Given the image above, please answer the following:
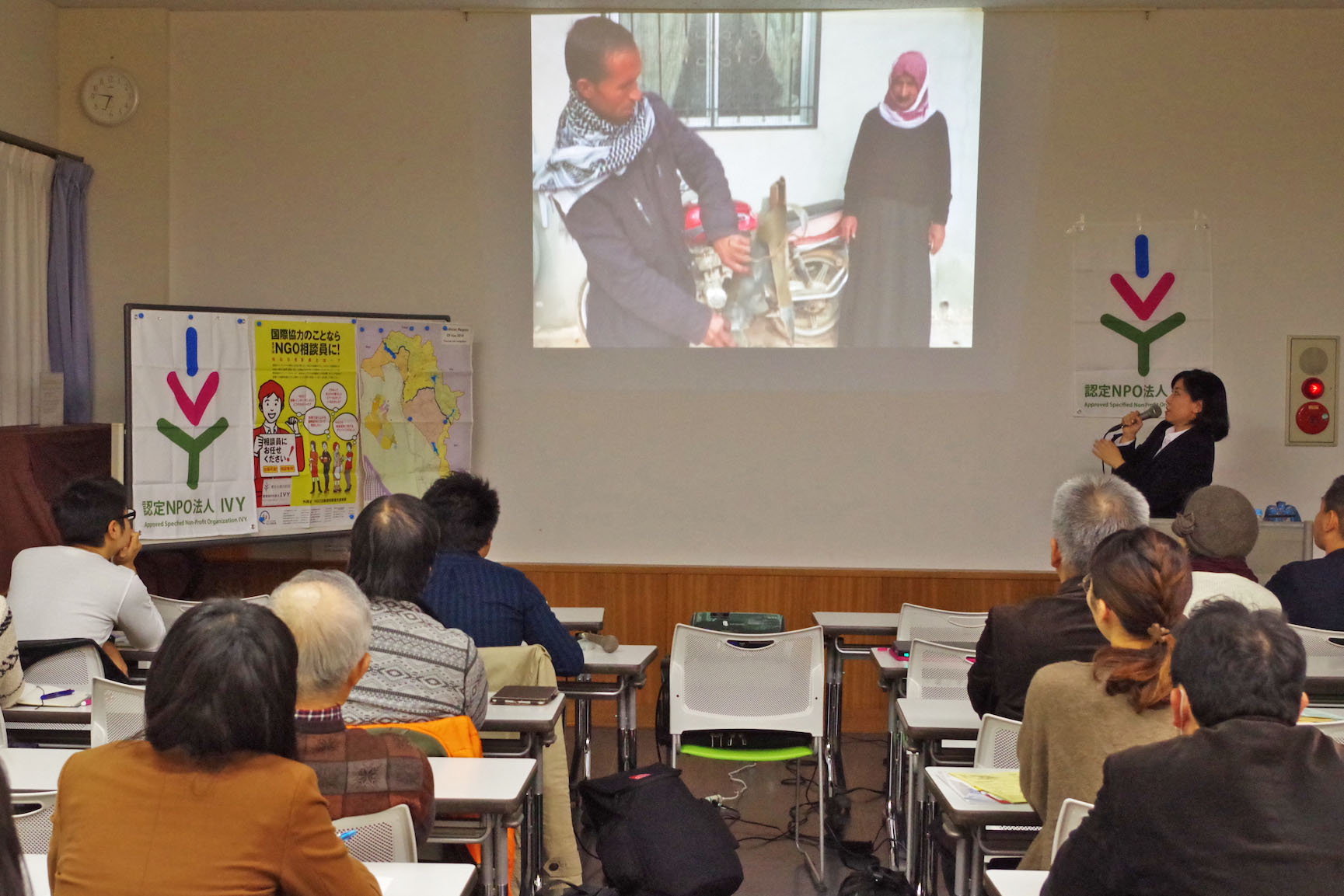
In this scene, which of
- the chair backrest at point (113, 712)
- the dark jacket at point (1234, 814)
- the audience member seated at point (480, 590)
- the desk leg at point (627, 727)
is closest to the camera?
the dark jacket at point (1234, 814)

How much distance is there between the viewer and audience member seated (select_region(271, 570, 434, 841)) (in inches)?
75.3

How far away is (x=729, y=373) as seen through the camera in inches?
219

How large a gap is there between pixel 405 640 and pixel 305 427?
299 cm

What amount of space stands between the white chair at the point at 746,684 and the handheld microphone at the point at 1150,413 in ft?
8.49

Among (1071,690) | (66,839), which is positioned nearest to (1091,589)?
(1071,690)

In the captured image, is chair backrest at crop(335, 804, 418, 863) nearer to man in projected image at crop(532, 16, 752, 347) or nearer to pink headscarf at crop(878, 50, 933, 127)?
man in projected image at crop(532, 16, 752, 347)

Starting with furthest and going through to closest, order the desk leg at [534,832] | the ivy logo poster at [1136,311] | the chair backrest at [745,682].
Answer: the ivy logo poster at [1136,311] → the chair backrest at [745,682] → the desk leg at [534,832]

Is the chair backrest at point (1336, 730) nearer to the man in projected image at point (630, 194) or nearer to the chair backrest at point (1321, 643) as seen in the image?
the chair backrest at point (1321, 643)

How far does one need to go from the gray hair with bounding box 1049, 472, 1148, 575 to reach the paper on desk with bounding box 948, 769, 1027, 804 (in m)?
0.64

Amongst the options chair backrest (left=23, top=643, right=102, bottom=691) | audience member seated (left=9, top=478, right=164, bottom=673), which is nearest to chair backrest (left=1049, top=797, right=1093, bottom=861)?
chair backrest (left=23, top=643, right=102, bottom=691)

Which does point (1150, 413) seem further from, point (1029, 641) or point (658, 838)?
point (658, 838)

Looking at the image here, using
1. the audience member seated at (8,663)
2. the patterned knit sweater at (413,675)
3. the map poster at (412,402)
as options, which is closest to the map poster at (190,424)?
the map poster at (412,402)

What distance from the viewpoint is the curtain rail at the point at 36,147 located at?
4.95 meters

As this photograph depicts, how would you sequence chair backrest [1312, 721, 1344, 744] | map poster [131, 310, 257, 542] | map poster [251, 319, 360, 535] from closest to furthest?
chair backrest [1312, 721, 1344, 744] → map poster [131, 310, 257, 542] → map poster [251, 319, 360, 535]
